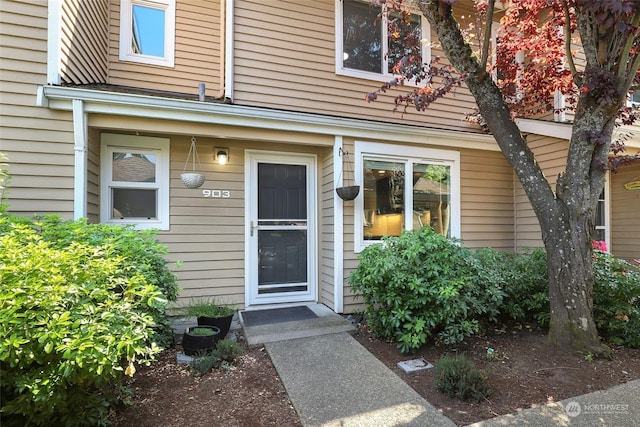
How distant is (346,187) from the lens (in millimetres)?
4516

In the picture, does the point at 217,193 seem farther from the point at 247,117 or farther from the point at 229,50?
the point at 229,50

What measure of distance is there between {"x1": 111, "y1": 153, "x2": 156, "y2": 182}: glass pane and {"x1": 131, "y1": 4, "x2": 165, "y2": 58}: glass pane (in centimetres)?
174

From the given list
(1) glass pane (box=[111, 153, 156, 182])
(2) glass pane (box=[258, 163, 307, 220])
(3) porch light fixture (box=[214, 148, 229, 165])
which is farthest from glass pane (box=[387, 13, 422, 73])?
(1) glass pane (box=[111, 153, 156, 182])

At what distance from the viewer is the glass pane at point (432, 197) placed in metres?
5.32

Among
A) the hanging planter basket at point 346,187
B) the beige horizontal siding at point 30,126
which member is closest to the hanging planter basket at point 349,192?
the hanging planter basket at point 346,187

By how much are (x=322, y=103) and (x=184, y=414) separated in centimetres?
423

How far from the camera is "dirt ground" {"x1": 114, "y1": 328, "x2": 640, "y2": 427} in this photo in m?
2.41

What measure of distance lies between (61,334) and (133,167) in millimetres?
3180

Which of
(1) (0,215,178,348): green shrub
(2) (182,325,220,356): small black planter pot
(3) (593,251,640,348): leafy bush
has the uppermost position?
(1) (0,215,178,348): green shrub

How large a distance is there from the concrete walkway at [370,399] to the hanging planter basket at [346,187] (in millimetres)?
1918

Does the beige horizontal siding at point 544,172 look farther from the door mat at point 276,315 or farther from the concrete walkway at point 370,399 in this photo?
the door mat at point 276,315

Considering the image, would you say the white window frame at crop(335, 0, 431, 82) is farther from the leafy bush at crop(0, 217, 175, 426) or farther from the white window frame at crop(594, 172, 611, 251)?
the white window frame at crop(594, 172, 611, 251)

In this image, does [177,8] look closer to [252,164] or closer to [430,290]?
[252,164]

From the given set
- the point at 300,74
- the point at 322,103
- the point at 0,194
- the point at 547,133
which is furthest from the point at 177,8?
the point at 547,133
